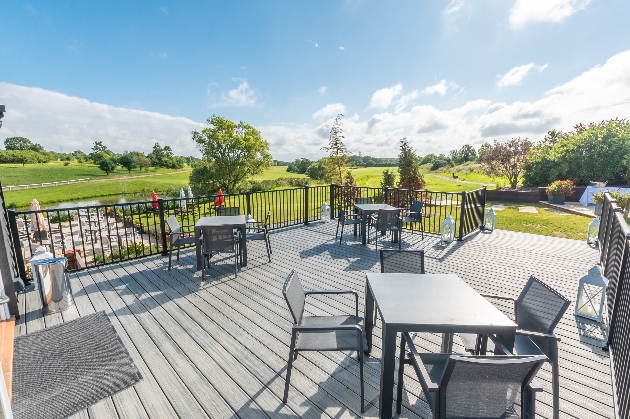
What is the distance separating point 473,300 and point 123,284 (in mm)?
4276

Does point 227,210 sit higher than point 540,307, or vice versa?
point 227,210

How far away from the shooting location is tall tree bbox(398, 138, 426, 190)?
12.6 m

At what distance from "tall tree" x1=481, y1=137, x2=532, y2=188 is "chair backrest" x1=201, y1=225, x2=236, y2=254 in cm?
1973

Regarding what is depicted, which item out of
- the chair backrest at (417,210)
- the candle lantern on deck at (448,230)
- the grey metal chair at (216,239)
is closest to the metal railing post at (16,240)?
the grey metal chair at (216,239)

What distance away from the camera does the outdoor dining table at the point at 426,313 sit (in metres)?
1.54

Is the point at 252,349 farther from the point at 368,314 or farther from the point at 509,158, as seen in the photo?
the point at 509,158

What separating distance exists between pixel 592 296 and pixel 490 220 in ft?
14.0

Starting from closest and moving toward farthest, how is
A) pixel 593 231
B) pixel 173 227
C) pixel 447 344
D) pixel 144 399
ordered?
1. pixel 144 399
2. pixel 447 344
3. pixel 173 227
4. pixel 593 231

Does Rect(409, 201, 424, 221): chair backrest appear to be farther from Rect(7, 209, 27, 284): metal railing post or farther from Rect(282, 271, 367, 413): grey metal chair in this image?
Rect(7, 209, 27, 284): metal railing post

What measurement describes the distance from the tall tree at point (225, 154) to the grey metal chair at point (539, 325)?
23032 millimetres

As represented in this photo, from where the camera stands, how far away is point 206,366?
2.24 metres

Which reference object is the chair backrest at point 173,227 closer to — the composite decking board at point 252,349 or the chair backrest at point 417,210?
the composite decking board at point 252,349

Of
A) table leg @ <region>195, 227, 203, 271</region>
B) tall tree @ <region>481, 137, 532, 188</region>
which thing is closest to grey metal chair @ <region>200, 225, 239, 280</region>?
table leg @ <region>195, 227, 203, 271</region>

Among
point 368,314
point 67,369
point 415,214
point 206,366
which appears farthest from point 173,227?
point 415,214
